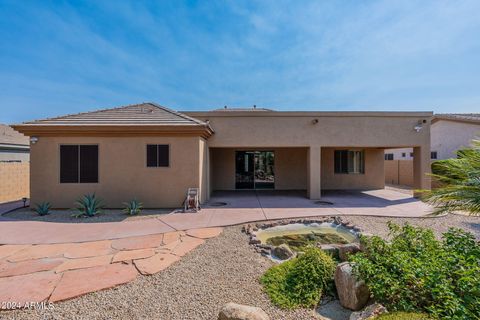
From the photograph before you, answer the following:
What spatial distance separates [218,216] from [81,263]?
14.3ft

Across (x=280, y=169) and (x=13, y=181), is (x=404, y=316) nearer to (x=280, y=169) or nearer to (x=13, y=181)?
(x=280, y=169)

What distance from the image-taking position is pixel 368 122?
11.3 m

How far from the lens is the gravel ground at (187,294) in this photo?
10.1ft

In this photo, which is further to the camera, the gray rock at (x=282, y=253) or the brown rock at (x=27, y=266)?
the gray rock at (x=282, y=253)

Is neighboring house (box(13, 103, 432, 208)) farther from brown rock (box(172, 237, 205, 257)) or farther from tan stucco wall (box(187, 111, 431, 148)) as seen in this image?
brown rock (box(172, 237, 205, 257))

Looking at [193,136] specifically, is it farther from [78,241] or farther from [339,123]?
[339,123]

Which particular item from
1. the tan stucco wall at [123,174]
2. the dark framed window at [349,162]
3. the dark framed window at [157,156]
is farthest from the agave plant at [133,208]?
the dark framed window at [349,162]

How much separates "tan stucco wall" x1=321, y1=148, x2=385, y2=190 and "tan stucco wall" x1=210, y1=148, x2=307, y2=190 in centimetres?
154

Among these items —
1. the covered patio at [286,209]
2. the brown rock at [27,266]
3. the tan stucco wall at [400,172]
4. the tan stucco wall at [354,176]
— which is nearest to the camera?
the brown rock at [27,266]

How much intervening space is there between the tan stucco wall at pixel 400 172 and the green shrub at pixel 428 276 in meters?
16.6

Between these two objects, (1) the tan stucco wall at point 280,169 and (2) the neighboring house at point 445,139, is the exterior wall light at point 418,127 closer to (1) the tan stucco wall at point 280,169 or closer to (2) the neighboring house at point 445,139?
(1) the tan stucco wall at point 280,169

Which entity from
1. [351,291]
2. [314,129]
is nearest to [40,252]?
[351,291]

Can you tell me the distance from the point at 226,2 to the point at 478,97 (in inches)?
593

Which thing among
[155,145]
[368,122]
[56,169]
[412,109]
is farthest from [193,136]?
[412,109]
